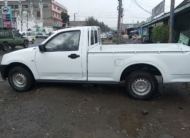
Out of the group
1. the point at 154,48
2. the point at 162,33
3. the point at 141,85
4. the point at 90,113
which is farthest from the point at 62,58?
the point at 162,33

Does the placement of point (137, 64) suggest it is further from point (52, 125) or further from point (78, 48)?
point (52, 125)

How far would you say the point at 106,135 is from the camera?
335 cm

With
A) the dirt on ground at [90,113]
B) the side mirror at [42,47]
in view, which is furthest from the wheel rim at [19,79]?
the side mirror at [42,47]

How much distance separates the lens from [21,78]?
217 inches

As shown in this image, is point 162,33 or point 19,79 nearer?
point 19,79

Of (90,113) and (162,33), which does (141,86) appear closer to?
(90,113)

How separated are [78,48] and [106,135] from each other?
2422mm

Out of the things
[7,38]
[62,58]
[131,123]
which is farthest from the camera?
[7,38]

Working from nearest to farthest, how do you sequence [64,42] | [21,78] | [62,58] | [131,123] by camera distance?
[131,123] → [62,58] → [64,42] → [21,78]

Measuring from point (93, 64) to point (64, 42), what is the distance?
1024 millimetres

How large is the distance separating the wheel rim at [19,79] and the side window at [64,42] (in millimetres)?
1144

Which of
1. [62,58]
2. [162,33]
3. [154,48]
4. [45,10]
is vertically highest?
[45,10]

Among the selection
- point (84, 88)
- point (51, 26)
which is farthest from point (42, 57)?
point (51, 26)

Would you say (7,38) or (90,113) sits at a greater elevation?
(7,38)
